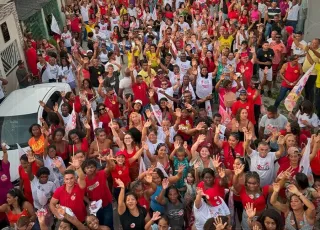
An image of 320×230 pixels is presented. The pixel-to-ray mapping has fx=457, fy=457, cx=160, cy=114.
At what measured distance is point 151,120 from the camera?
7.66m

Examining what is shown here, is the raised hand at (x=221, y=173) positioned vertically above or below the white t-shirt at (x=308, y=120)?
above

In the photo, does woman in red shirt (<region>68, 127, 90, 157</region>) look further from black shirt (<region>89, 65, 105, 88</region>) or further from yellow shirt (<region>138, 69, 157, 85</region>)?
black shirt (<region>89, 65, 105, 88</region>)

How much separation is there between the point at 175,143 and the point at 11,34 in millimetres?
7556

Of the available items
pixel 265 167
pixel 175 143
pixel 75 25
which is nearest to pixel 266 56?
pixel 175 143

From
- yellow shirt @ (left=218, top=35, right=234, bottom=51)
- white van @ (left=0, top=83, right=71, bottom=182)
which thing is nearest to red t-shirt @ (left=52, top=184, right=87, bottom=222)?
white van @ (left=0, top=83, right=71, bottom=182)

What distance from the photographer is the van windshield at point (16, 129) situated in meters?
8.26

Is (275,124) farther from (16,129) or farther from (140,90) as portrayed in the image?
(16,129)

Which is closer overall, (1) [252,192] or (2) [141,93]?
(1) [252,192]

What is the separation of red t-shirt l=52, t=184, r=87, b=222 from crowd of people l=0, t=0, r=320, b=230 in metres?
0.01

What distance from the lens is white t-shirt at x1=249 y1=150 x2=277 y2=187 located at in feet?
20.5

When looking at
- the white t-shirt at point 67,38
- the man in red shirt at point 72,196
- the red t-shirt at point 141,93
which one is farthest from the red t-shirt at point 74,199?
the white t-shirt at point 67,38

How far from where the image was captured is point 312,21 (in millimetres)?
12531

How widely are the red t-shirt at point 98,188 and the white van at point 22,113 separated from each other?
1.98 metres

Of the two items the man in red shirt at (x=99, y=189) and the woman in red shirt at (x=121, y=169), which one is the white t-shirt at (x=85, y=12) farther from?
the man in red shirt at (x=99, y=189)
